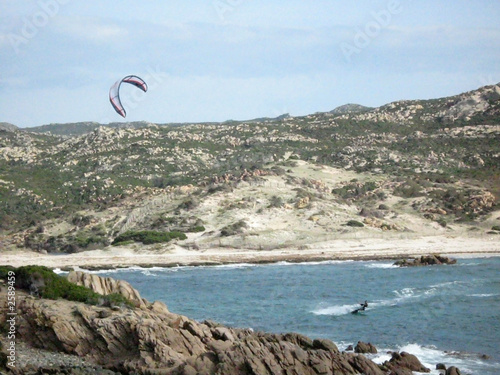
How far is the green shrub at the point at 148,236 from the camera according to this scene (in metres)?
59.3

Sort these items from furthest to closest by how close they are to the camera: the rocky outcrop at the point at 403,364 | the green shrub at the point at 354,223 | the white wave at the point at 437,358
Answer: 1. the green shrub at the point at 354,223
2. the white wave at the point at 437,358
3. the rocky outcrop at the point at 403,364

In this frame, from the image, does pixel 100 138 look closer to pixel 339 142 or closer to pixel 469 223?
pixel 339 142

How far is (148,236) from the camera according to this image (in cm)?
5988

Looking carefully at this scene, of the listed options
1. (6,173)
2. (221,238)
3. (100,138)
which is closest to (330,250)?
(221,238)

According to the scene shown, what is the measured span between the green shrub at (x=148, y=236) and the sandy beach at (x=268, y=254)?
65.0 inches

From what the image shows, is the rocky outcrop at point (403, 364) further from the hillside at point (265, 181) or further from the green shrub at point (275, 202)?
the green shrub at point (275, 202)

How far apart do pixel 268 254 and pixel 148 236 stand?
1088 centimetres

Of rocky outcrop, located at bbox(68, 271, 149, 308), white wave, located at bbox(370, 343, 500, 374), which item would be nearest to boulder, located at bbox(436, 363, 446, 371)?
white wave, located at bbox(370, 343, 500, 374)

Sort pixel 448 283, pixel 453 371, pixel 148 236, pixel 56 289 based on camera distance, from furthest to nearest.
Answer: pixel 148 236
pixel 448 283
pixel 56 289
pixel 453 371

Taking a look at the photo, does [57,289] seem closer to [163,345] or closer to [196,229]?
[163,345]

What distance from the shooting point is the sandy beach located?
53594mm

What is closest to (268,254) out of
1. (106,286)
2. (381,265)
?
(381,265)

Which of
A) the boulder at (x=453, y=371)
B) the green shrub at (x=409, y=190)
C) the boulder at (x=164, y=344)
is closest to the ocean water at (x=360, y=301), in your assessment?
the boulder at (x=453, y=371)

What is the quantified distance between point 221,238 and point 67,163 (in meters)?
52.1
